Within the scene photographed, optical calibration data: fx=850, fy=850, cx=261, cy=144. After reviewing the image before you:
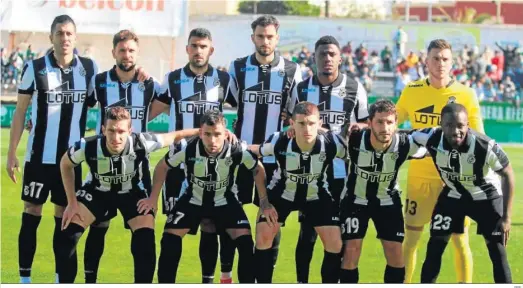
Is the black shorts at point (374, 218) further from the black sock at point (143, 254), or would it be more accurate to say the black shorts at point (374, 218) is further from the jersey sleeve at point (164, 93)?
the jersey sleeve at point (164, 93)

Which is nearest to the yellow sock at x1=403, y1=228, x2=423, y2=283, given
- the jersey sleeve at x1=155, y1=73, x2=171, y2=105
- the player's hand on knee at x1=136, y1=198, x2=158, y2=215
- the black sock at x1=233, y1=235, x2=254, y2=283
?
the black sock at x1=233, y1=235, x2=254, y2=283

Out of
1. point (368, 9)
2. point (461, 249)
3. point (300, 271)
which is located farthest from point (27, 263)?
point (368, 9)

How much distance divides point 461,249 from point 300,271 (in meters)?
1.32

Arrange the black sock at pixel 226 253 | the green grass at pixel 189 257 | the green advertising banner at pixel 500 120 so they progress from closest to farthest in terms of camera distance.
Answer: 1. the black sock at pixel 226 253
2. the green grass at pixel 189 257
3. the green advertising banner at pixel 500 120

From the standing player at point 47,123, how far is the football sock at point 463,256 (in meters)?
3.13

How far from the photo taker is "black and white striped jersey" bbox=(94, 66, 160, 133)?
691 centimetres

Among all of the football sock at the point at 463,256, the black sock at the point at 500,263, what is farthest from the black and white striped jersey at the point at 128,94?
the black sock at the point at 500,263

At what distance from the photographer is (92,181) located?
6613 millimetres

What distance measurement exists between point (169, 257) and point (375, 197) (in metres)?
1.64

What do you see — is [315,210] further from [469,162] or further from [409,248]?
[469,162]

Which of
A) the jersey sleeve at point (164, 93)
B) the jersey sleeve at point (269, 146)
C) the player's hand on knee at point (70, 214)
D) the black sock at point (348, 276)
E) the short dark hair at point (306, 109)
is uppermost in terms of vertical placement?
the jersey sleeve at point (164, 93)

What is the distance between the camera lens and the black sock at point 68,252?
6441mm

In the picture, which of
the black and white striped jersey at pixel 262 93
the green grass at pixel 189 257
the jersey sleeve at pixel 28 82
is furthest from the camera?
the green grass at pixel 189 257

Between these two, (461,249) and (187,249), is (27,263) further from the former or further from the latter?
(461,249)
